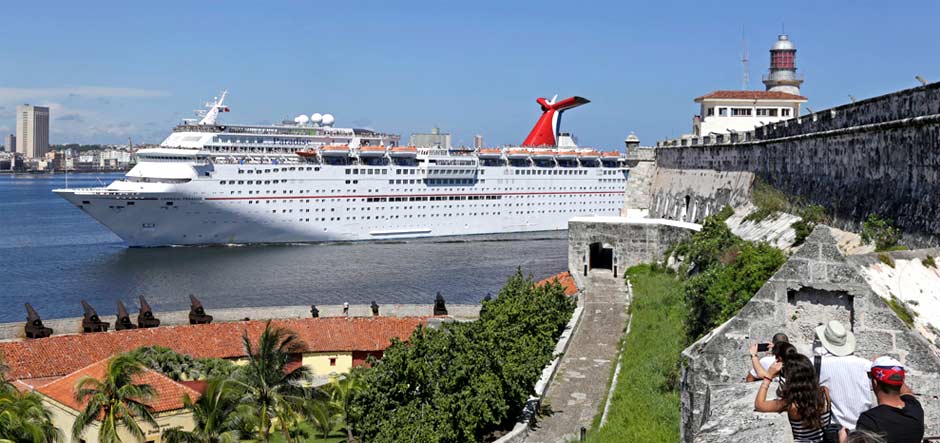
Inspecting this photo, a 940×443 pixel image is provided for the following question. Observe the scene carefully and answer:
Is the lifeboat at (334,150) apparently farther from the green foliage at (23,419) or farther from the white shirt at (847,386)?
the white shirt at (847,386)

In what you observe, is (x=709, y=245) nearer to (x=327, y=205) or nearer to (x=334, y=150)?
(x=327, y=205)

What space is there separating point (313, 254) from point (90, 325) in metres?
21.0

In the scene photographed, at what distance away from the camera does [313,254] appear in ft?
139

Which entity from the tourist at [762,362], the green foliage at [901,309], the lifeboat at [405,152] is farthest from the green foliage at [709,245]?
the lifeboat at [405,152]

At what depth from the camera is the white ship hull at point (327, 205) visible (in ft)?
144

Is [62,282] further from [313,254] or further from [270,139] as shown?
[270,139]

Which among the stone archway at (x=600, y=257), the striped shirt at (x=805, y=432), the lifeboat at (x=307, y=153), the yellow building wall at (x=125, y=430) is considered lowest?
the yellow building wall at (x=125, y=430)

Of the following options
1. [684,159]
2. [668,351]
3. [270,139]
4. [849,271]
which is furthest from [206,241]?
[849,271]

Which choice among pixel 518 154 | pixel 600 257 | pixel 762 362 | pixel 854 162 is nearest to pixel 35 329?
pixel 600 257

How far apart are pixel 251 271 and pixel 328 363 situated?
1694 centimetres

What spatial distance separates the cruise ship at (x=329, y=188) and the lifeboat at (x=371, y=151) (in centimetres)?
8

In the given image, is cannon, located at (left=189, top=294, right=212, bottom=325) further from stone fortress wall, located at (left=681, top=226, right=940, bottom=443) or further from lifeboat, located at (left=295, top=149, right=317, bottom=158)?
lifeboat, located at (left=295, top=149, right=317, bottom=158)

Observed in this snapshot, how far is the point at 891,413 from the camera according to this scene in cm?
361

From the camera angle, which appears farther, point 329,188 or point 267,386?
point 329,188
